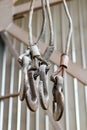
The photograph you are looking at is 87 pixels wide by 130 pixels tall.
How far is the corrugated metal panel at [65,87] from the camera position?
3.42m

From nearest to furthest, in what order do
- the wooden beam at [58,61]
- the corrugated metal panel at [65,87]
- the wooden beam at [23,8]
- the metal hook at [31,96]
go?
the metal hook at [31,96] → the wooden beam at [58,61] → the corrugated metal panel at [65,87] → the wooden beam at [23,8]

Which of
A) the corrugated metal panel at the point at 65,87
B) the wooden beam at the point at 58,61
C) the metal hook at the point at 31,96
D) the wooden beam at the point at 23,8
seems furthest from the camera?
the wooden beam at the point at 23,8

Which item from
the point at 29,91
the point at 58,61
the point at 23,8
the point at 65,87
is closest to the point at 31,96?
the point at 29,91

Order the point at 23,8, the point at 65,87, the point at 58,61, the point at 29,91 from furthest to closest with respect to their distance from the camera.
Result: the point at 23,8, the point at 65,87, the point at 58,61, the point at 29,91

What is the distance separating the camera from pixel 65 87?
364 cm

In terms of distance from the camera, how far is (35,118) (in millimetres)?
3623

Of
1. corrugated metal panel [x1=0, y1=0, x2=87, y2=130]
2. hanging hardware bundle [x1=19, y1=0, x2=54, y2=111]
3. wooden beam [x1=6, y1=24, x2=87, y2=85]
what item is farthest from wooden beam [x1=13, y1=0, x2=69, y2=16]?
hanging hardware bundle [x1=19, y1=0, x2=54, y2=111]

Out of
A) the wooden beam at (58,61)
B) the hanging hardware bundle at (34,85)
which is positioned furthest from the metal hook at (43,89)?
the wooden beam at (58,61)

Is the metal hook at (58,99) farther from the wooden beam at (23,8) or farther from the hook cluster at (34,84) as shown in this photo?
the wooden beam at (23,8)

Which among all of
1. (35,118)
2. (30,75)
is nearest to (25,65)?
(30,75)

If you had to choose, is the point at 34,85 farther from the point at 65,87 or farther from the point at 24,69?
the point at 65,87

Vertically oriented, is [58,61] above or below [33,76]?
above

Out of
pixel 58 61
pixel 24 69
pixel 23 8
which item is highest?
Result: pixel 23 8

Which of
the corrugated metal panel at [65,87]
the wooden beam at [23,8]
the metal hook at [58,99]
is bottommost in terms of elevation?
the metal hook at [58,99]
